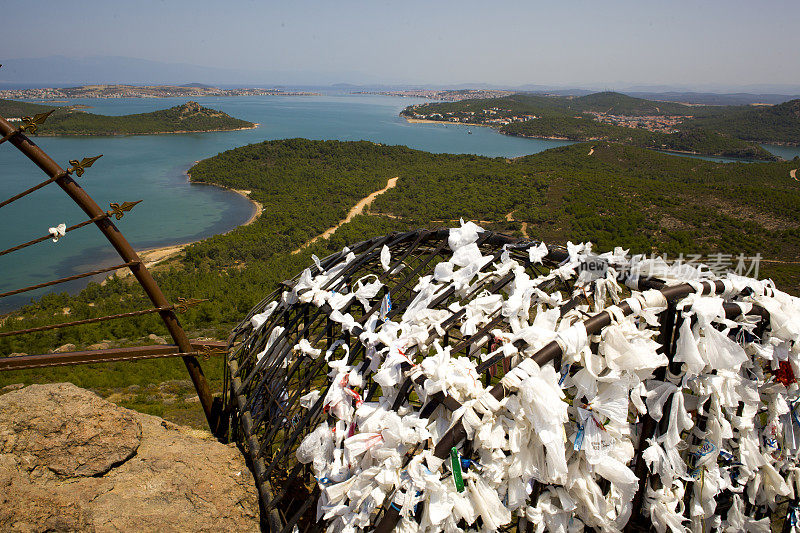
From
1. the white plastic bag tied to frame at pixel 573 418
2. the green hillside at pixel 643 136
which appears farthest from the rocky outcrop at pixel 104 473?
the green hillside at pixel 643 136

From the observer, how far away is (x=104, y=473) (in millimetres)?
2588

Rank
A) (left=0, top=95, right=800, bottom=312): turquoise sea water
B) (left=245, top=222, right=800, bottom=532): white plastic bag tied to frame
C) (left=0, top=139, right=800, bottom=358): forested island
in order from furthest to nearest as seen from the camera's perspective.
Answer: (left=0, top=95, right=800, bottom=312): turquoise sea water
(left=0, top=139, right=800, bottom=358): forested island
(left=245, top=222, right=800, bottom=532): white plastic bag tied to frame

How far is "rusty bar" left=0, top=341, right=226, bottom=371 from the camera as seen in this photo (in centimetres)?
223

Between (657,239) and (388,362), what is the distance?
76.6 ft

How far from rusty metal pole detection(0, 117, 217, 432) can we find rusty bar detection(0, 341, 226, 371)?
0.31ft

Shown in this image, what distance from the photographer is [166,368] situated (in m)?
8.13

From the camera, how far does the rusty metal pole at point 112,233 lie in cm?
215

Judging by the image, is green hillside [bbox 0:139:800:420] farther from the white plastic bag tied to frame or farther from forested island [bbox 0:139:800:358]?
the white plastic bag tied to frame

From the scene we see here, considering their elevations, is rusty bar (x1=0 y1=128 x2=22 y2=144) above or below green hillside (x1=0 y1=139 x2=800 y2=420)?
above

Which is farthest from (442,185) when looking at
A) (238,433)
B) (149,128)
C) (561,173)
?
(149,128)

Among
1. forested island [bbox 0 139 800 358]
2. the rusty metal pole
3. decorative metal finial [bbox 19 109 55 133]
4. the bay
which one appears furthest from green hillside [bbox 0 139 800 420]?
the bay

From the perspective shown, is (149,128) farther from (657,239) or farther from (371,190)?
(657,239)

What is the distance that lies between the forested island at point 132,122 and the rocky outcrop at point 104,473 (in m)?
69.5

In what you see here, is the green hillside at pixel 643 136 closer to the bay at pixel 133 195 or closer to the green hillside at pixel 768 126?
the bay at pixel 133 195
